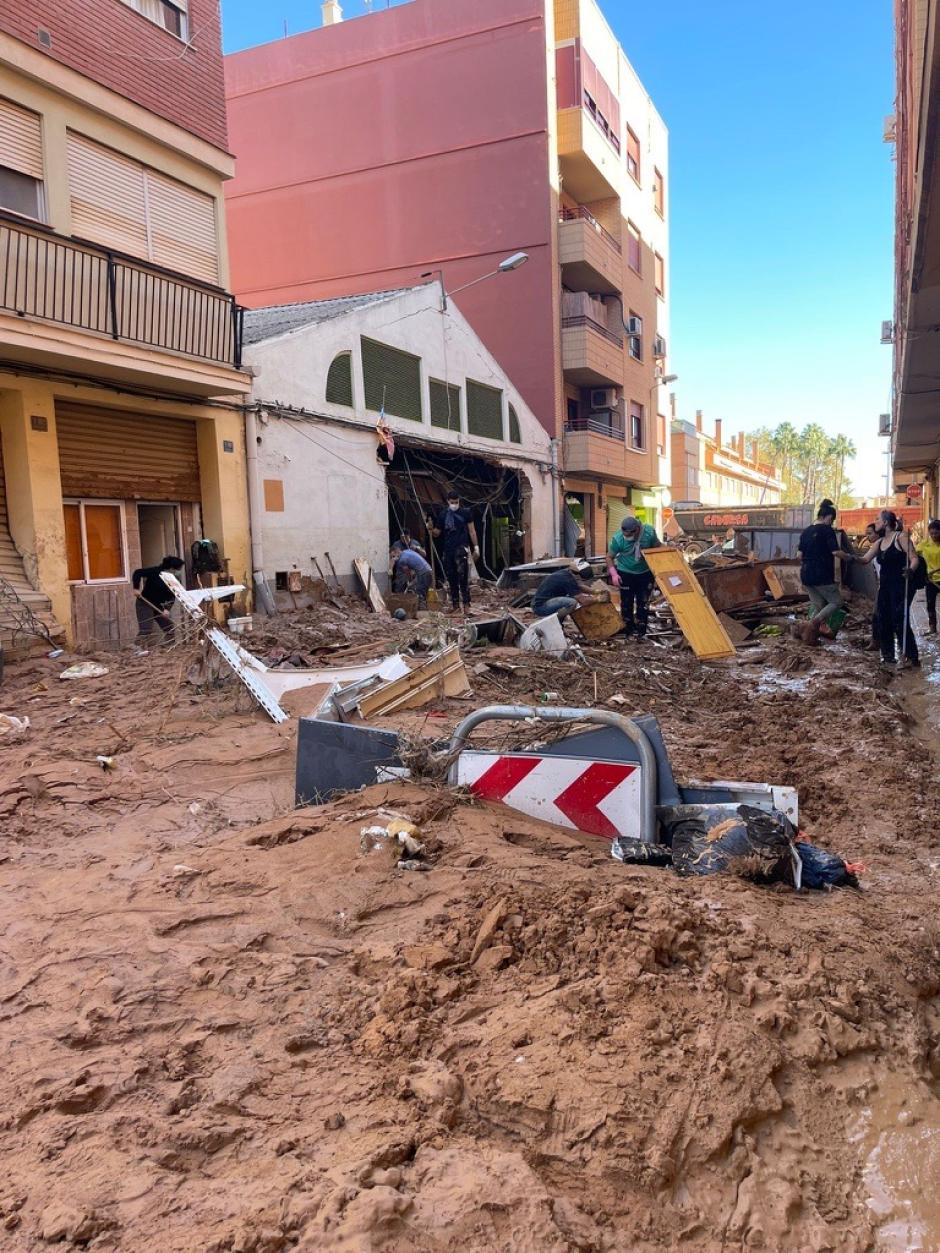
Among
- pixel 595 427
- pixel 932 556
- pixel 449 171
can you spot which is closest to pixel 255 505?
pixel 932 556

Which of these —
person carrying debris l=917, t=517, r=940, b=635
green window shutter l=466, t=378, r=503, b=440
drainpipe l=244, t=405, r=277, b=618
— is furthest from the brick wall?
person carrying debris l=917, t=517, r=940, b=635

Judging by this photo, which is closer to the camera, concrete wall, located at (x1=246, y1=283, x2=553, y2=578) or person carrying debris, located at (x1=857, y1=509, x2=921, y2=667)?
person carrying debris, located at (x1=857, y1=509, x2=921, y2=667)

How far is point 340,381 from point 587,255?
494 inches

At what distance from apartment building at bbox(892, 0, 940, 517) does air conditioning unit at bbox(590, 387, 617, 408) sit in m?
9.54

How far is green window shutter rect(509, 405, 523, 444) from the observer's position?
2230 cm

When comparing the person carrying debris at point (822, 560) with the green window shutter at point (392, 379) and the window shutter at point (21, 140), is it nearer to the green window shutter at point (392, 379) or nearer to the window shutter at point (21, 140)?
the green window shutter at point (392, 379)

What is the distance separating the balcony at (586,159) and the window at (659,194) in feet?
18.0

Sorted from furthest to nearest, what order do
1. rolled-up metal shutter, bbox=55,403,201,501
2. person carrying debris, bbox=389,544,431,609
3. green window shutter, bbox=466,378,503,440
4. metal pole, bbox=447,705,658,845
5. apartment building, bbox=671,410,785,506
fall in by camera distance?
1. apartment building, bbox=671,410,785,506
2. green window shutter, bbox=466,378,503,440
3. person carrying debris, bbox=389,544,431,609
4. rolled-up metal shutter, bbox=55,403,201,501
5. metal pole, bbox=447,705,658,845

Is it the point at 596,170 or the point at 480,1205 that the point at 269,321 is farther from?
the point at 480,1205

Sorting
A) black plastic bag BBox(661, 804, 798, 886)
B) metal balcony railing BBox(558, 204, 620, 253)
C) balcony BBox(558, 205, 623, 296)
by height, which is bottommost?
black plastic bag BBox(661, 804, 798, 886)

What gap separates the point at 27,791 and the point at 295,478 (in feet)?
32.5

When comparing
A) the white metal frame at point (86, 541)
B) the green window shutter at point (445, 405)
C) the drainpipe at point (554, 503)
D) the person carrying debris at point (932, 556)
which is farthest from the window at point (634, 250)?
the white metal frame at point (86, 541)

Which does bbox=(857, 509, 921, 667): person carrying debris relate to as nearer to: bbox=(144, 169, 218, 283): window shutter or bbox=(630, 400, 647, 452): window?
bbox=(144, 169, 218, 283): window shutter

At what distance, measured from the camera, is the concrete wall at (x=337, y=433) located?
46.8 feet
